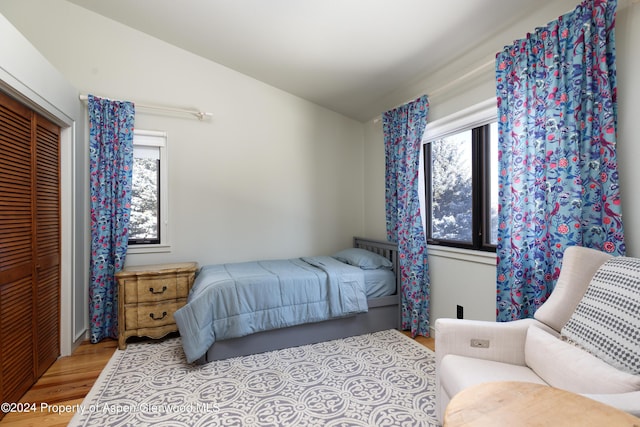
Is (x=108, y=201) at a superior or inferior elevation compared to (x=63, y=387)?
superior

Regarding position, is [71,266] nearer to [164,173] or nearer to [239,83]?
[164,173]

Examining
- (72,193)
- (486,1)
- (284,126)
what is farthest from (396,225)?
(72,193)

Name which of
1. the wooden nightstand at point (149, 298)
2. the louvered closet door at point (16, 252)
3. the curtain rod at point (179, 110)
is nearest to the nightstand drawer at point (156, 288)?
the wooden nightstand at point (149, 298)

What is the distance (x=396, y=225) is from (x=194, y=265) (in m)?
2.12

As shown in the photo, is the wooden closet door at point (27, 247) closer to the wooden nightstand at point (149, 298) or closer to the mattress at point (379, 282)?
the wooden nightstand at point (149, 298)

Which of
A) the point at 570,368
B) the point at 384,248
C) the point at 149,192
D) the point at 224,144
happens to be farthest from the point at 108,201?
the point at 570,368

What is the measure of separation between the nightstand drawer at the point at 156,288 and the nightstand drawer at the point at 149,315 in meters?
0.06

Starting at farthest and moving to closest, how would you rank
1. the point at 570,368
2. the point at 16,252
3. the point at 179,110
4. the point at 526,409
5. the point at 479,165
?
the point at 179,110 → the point at 479,165 → the point at 16,252 → the point at 570,368 → the point at 526,409

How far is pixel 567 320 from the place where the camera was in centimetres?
139

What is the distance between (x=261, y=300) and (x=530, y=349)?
182 centimetres

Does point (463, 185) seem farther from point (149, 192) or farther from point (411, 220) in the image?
point (149, 192)

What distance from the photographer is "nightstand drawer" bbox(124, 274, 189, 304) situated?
8.52 ft

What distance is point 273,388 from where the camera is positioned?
200 cm

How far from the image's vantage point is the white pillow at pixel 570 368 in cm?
101
